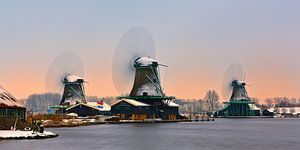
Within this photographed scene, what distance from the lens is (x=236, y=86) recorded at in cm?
16925

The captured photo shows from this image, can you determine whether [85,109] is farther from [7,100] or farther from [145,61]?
[7,100]

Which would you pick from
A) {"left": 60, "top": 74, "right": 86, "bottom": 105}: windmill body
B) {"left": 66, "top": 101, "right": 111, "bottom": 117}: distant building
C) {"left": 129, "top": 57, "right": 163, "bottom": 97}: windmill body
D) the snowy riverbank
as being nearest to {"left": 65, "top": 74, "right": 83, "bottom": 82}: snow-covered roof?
{"left": 60, "top": 74, "right": 86, "bottom": 105}: windmill body

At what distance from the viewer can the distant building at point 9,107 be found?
151ft

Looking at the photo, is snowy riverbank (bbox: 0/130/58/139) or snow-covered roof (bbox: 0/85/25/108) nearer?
snowy riverbank (bbox: 0/130/58/139)

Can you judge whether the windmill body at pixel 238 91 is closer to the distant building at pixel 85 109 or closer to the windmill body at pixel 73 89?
the windmill body at pixel 73 89

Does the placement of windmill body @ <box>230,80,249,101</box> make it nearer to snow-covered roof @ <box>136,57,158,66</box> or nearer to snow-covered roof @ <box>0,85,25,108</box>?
snow-covered roof @ <box>136,57,158,66</box>

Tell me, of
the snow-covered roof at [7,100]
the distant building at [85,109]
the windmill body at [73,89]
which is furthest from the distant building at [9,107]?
the windmill body at [73,89]

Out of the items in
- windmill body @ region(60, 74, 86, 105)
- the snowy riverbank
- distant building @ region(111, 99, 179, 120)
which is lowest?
the snowy riverbank

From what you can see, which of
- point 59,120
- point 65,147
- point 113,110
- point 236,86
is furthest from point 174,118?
point 65,147

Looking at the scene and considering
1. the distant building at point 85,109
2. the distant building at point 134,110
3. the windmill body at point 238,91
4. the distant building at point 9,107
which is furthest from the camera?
the windmill body at point 238,91

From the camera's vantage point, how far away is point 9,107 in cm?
4662

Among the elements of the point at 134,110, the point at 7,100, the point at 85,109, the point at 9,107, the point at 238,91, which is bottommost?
the point at 134,110

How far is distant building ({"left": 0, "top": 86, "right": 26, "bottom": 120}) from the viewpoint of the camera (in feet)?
151

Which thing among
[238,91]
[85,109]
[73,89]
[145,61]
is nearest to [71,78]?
[73,89]
